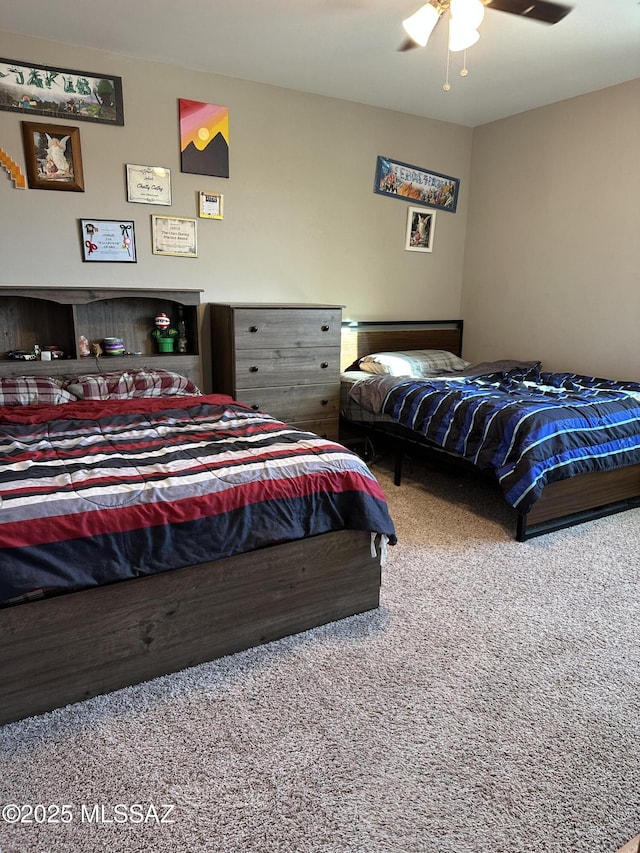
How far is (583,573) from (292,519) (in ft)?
5.16

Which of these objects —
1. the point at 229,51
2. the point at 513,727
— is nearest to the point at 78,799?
the point at 513,727

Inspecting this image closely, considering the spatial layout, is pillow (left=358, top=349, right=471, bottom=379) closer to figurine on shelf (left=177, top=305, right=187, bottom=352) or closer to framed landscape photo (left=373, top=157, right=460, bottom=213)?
framed landscape photo (left=373, top=157, right=460, bottom=213)

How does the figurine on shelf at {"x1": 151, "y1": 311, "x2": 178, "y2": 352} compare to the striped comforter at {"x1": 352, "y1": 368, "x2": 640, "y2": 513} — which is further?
the figurine on shelf at {"x1": 151, "y1": 311, "x2": 178, "y2": 352}

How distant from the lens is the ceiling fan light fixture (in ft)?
8.21

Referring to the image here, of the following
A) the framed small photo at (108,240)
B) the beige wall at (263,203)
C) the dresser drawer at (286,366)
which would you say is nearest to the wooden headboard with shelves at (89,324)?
the beige wall at (263,203)

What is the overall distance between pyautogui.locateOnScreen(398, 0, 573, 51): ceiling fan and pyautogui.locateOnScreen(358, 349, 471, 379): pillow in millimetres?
2180

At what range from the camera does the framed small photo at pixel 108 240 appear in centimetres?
361

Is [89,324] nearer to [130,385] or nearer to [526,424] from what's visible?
[130,385]

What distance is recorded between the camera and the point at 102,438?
249cm

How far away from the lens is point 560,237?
173 inches

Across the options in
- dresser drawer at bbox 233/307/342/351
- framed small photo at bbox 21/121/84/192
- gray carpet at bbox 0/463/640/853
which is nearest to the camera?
gray carpet at bbox 0/463/640/853

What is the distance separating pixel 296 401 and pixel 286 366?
261 millimetres

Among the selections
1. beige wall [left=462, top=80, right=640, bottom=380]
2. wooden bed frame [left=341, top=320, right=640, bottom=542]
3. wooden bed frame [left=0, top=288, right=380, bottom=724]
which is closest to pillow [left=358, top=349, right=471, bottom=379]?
wooden bed frame [left=341, top=320, right=640, bottom=542]

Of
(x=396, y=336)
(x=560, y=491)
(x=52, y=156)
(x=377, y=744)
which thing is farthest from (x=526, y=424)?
(x=52, y=156)
